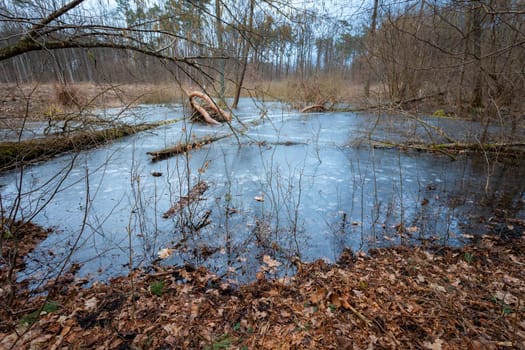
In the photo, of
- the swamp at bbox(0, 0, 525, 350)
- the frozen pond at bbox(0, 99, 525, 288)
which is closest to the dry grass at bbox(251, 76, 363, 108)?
the frozen pond at bbox(0, 99, 525, 288)

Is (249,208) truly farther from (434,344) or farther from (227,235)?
(434,344)

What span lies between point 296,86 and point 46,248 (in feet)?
58.2

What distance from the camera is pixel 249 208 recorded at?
4738mm

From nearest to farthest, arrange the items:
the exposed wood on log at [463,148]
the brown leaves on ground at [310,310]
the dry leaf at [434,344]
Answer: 1. the dry leaf at [434,344]
2. the brown leaves on ground at [310,310]
3. the exposed wood on log at [463,148]

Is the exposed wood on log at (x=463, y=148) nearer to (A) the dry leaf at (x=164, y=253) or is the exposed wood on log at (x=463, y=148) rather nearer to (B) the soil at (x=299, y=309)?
(B) the soil at (x=299, y=309)

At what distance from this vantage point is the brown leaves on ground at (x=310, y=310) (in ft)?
6.97

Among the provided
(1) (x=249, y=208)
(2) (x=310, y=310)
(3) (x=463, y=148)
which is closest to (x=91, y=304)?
(2) (x=310, y=310)

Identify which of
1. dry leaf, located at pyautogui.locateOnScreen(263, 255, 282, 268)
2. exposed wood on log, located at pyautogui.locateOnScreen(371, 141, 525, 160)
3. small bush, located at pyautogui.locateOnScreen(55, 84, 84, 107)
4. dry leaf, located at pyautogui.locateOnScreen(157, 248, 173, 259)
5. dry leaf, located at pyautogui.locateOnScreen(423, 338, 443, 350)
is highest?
small bush, located at pyautogui.locateOnScreen(55, 84, 84, 107)

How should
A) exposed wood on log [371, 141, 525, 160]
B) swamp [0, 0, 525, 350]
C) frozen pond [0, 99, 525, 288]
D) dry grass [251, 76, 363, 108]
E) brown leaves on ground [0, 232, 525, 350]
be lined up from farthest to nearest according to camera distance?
1. dry grass [251, 76, 363, 108]
2. exposed wood on log [371, 141, 525, 160]
3. frozen pond [0, 99, 525, 288]
4. swamp [0, 0, 525, 350]
5. brown leaves on ground [0, 232, 525, 350]

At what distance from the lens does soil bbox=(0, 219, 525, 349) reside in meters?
2.12

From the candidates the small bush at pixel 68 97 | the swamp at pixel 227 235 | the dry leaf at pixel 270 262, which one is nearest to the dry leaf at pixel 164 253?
the swamp at pixel 227 235

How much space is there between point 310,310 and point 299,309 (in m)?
0.10

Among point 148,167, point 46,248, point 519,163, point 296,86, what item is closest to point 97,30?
point 46,248

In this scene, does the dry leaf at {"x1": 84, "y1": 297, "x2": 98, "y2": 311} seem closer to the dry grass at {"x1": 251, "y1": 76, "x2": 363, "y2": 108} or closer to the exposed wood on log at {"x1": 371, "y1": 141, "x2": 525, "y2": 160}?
the exposed wood on log at {"x1": 371, "y1": 141, "x2": 525, "y2": 160}
